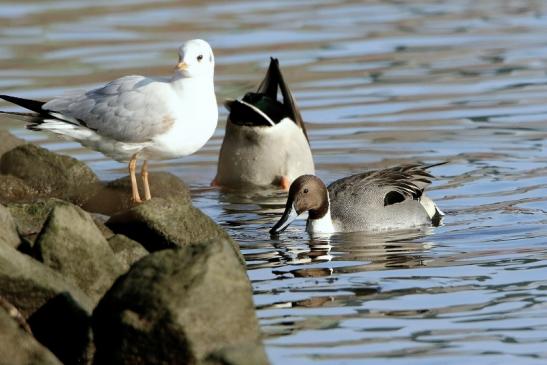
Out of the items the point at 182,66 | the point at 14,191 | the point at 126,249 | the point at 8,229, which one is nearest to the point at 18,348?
the point at 8,229

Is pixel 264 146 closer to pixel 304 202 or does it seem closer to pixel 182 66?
pixel 304 202

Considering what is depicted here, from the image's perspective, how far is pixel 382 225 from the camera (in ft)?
35.5

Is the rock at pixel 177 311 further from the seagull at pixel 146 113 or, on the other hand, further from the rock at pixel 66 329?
the seagull at pixel 146 113

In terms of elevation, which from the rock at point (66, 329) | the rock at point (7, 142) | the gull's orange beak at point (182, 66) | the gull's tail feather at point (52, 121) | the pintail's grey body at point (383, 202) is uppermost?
the gull's orange beak at point (182, 66)

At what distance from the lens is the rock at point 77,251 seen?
7.77 m

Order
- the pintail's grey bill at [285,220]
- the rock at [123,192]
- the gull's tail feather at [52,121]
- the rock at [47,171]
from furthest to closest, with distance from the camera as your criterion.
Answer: the rock at [47,171] < the rock at [123,192] < the pintail's grey bill at [285,220] < the gull's tail feather at [52,121]

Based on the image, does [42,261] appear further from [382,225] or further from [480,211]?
[480,211]

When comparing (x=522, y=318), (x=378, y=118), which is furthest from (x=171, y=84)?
(x=378, y=118)

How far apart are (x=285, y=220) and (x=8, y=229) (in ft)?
9.93

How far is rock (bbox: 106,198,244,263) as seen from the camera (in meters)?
8.92

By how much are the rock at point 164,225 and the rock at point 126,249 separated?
36 cm

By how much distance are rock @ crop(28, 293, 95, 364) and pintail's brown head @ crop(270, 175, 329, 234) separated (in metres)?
3.48

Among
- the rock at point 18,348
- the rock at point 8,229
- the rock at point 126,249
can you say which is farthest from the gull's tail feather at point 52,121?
the rock at point 18,348

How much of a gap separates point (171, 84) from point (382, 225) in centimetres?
192
